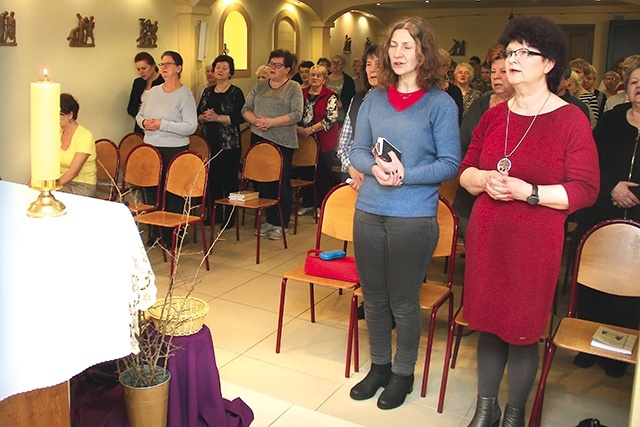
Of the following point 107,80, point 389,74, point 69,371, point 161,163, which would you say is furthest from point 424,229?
point 107,80

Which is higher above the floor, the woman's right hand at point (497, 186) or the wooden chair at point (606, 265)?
the woman's right hand at point (497, 186)

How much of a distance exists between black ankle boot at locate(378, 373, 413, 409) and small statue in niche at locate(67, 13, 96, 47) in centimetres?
432

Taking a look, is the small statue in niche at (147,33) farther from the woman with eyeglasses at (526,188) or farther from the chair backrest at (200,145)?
the woman with eyeglasses at (526,188)

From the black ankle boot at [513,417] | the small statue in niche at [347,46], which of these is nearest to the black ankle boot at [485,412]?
the black ankle boot at [513,417]

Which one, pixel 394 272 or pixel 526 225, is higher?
pixel 526 225

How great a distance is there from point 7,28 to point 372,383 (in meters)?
3.98

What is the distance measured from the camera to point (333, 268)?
3.48m

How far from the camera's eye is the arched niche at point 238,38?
8531 millimetres

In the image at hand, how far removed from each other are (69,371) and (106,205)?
50 cm

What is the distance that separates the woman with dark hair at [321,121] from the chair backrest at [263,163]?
0.86 m

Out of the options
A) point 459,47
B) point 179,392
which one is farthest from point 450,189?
Answer: point 459,47

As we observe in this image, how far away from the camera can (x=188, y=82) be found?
744 centimetres

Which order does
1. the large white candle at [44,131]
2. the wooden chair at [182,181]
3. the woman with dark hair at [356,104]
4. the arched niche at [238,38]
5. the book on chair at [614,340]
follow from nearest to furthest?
the large white candle at [44,131]
the book on chair at [614,340]
the woman with dark hair at [356,104]
the wooden chair at [182,181]
the arched niche at [238,38]

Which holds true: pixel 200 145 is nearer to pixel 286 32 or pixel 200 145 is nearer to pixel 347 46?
pixel 286 32
